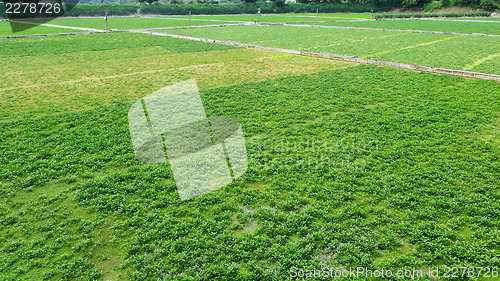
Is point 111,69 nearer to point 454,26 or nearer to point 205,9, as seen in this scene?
point 454,26

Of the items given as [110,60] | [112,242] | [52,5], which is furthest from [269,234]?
[52,5]

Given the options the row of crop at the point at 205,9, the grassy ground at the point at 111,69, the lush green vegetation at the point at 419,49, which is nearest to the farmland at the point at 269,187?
the grassy ground at the point at 111,69

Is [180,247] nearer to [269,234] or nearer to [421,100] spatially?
[269,234]

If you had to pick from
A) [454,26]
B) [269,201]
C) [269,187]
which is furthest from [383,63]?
[454,26]

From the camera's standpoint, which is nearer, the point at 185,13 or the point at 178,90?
the point at 178,90

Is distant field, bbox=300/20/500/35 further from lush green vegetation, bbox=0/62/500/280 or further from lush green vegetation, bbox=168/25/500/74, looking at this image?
lush green vegetation, bbox=0/62/500/280

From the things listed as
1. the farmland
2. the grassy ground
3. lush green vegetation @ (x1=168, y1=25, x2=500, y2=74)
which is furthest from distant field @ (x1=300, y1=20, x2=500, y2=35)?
the farmland

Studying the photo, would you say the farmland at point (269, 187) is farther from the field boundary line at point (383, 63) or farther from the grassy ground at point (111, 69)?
the field boundary line at point (383, 63)
